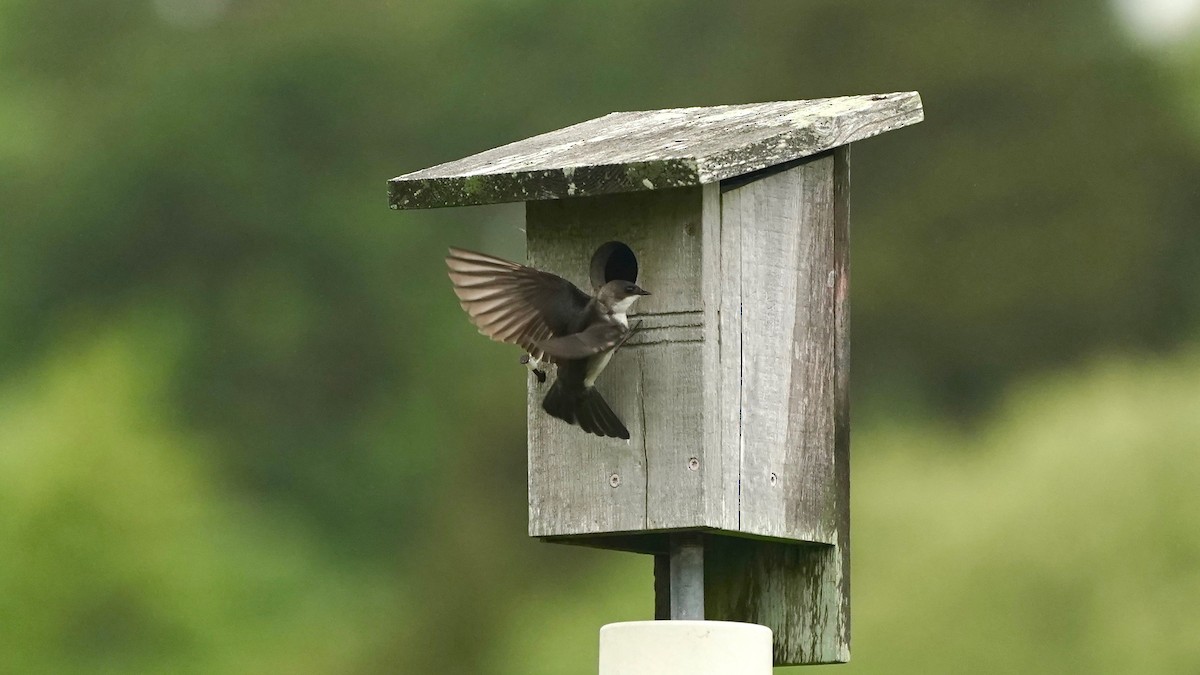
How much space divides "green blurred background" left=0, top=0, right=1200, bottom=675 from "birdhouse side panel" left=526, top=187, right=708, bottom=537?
658cm

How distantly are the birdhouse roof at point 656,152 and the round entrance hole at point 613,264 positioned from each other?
0.18 m

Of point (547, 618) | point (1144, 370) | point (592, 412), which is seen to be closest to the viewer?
point (592, 412)

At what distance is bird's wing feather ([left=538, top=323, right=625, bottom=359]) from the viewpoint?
13.4 ft

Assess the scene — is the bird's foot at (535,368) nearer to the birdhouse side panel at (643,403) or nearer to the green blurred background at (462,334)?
the birdhouse side panel at (643,403)

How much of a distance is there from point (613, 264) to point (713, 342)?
314 millimetres

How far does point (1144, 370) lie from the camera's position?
478 inches

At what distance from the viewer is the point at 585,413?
418 centimetres

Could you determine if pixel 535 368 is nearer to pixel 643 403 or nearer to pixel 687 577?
pixel 643 403

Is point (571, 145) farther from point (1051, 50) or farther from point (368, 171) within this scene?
point (368, 171)

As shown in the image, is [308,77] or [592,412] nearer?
[592,412]

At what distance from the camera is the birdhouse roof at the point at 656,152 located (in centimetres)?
407

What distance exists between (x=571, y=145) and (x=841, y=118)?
501 mm

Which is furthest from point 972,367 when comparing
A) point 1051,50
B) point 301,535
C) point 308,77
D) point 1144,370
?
point 308,77

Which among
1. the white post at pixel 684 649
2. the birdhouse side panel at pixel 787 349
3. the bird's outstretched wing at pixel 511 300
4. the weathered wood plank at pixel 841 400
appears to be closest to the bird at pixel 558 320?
the bird's outstretched wing at pixel 511 300
